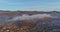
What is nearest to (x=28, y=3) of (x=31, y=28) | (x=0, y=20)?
(x=31, y=28)

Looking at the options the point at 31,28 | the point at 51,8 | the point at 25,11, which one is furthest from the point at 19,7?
the point at 51,8

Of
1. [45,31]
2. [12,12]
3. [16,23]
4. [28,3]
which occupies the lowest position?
[45,31]

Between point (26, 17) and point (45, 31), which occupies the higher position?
point (26, 17)

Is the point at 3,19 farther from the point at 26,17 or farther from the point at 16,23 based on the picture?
the point at 26,17

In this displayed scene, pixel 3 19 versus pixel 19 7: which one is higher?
pixel 19 7

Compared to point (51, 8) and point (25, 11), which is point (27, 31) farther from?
point (51, 8)

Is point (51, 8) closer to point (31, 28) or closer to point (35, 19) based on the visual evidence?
point (35, 19)

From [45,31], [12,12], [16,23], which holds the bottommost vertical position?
[45,31]
